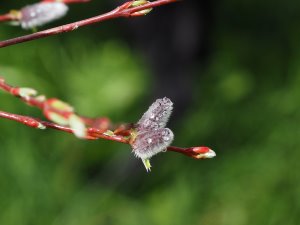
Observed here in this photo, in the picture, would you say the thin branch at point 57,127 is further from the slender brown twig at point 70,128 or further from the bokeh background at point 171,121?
the bokeh background at point 171,121

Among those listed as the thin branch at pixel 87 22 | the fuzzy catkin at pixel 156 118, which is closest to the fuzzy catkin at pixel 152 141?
the fuzzy catkin at pixel 156 118

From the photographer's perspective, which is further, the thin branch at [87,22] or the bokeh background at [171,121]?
the bokeh background at [171,121]

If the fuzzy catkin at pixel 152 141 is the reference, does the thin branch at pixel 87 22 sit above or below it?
above

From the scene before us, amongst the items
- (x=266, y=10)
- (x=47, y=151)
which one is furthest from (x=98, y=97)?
(x=266, y=10)

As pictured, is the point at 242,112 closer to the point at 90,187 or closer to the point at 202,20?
the point at 202,20

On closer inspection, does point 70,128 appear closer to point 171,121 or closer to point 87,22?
point 87,22

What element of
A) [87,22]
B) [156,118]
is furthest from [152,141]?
[87,22]

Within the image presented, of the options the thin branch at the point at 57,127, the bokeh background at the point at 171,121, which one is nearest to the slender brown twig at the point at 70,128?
the thin branch at the point at 57,127

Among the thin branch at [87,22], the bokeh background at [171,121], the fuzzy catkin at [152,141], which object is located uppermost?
the bokeh background at [171,121]

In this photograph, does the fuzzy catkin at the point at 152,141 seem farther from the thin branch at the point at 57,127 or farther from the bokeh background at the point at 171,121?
the bokeh background at the point at 171,121
